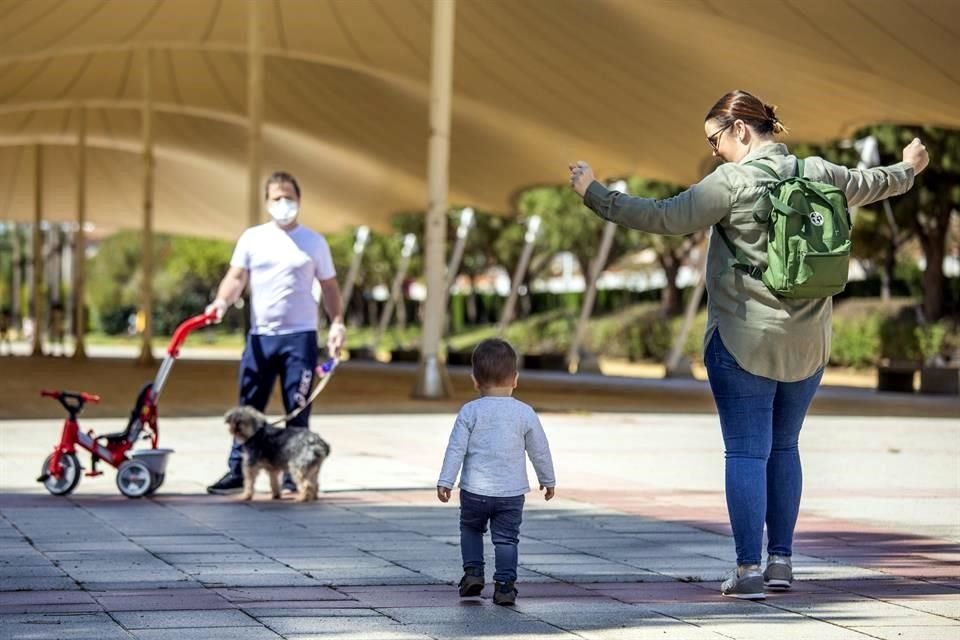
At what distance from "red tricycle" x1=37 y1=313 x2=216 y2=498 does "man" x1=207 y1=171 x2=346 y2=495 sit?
33 cm

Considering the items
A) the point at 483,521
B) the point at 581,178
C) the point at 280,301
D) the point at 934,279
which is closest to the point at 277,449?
the point at 280,301

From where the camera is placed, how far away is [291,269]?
34.5 ft

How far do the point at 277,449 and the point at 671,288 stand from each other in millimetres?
43561

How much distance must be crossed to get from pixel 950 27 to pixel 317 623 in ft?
54.9

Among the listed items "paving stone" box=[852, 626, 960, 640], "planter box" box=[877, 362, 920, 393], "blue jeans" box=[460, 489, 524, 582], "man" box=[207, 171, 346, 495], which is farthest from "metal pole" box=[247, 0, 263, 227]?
"paving stone" box=[852, 626, 960, 640]

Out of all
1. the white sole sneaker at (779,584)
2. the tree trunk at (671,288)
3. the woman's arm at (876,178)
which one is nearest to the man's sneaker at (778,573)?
the white sole sneaker at (779,584)

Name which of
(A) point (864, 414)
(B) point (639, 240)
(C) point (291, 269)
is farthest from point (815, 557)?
(B) point (639, 240)

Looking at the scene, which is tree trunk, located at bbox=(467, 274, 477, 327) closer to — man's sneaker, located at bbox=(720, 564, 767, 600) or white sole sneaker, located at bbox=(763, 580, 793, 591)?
white sole sneaker, located at bbox=(763, 580, 793, 591)

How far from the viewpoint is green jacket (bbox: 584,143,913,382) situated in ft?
21.6

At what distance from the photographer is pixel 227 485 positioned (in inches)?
412

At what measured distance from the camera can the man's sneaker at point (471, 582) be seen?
21.1 ft

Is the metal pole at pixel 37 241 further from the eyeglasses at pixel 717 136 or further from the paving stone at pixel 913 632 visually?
the paving stone at pixel 913 632

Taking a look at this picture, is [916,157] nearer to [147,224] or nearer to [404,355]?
[147,224]

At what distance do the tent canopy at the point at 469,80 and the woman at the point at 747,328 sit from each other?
14.3m
